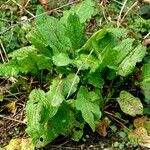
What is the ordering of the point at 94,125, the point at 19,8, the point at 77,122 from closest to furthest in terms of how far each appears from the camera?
the point at 94,125 < the point at 77,122 < the point at 19,8

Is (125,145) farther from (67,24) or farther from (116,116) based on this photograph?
(67,24)

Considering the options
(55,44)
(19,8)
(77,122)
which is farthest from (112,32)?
(19,8)

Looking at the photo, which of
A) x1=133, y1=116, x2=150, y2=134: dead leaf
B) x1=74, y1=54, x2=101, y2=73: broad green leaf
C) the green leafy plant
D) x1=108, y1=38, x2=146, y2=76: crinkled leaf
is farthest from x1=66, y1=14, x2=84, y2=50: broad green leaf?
x1=133, y1=116, x2=150, y2=134: dead leaf

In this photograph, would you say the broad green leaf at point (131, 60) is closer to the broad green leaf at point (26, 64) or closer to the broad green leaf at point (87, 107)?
the broad green leaf at point (87, 107)

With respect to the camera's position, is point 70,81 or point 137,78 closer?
point 70,81

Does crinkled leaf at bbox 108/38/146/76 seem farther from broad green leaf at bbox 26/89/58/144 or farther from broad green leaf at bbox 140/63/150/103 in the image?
broad green leaf at bbox 26/89/58/144

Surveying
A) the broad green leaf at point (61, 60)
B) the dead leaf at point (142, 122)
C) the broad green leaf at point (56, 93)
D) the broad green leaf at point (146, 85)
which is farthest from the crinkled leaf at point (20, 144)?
the broad green leaf at point (146, 85)

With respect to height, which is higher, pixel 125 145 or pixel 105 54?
pixel 105 54
